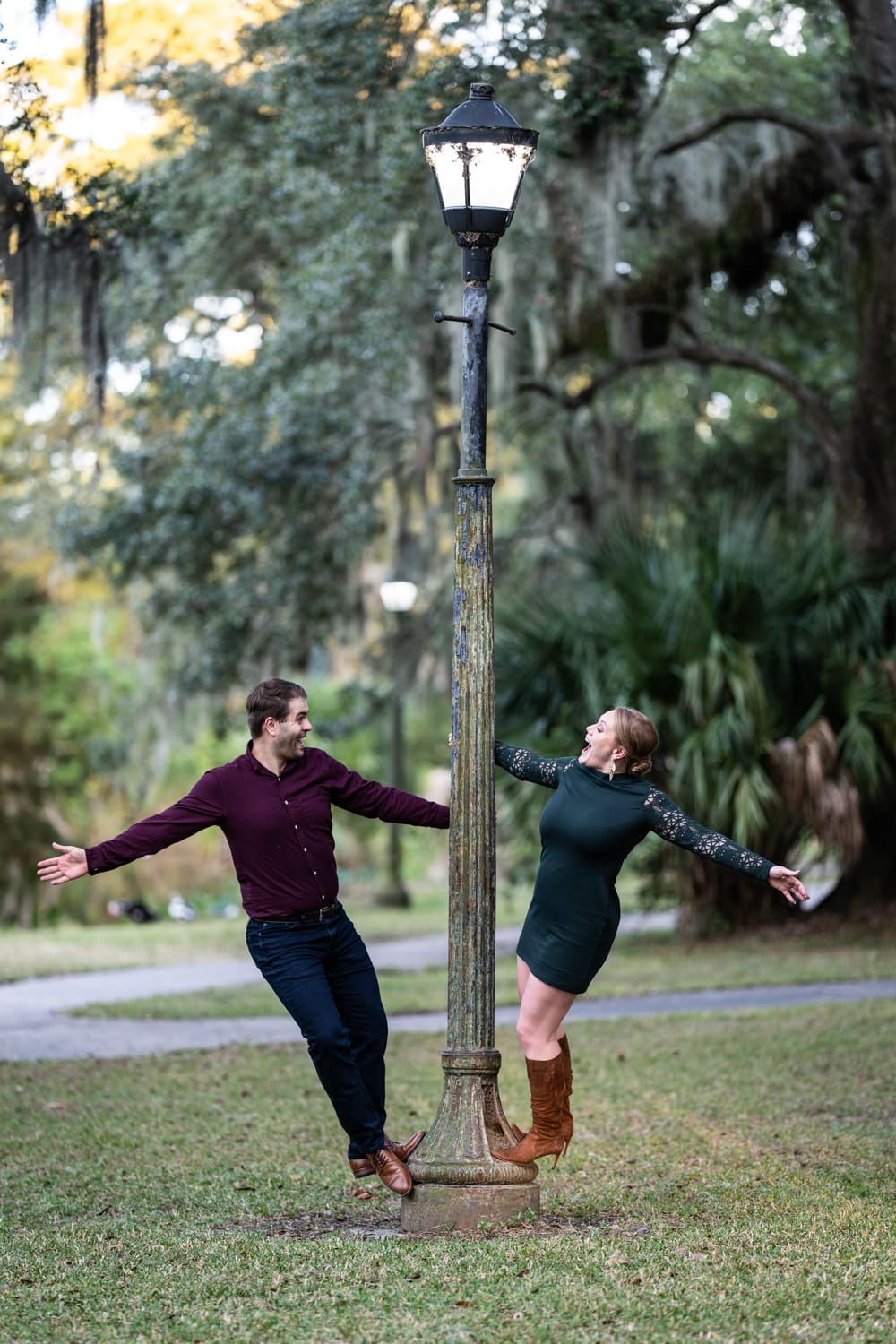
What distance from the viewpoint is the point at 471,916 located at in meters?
6.16

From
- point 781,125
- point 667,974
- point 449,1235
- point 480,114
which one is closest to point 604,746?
point 449,1235

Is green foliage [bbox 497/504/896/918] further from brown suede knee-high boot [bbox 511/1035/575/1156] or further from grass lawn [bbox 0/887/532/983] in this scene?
brown suede knee-high boot [bbox 511/1035/575/1156]

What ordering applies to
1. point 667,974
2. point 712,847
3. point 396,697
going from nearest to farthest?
point 712,847 → point 667,974 → point 396,697

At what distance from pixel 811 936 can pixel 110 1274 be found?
11.6m

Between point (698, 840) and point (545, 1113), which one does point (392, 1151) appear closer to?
point (545, 1113)

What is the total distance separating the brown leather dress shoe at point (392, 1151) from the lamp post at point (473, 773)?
7 centimetres

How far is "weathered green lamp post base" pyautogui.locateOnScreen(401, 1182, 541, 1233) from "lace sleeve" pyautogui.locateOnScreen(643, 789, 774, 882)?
4.23 ft

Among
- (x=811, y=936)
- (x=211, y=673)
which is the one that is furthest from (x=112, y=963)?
(x=811, y=936)

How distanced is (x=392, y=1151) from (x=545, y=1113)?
1.80 ft

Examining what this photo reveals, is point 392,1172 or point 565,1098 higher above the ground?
point 565,1098

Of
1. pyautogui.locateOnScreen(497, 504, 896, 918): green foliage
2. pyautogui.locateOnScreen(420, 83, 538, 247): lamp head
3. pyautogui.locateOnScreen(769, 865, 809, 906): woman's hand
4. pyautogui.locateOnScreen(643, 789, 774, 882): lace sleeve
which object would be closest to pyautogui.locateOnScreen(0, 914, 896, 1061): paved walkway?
pyautogui.locateOnScreen(497, 504, 896, 918): green foliage

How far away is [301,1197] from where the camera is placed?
22.4 ft

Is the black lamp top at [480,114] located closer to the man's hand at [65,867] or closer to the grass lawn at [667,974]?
the man's hand at [65,867]

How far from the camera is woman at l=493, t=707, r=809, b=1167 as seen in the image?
19.8 feet
